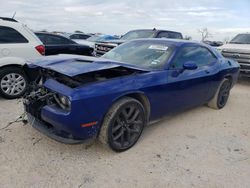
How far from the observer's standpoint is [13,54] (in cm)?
607

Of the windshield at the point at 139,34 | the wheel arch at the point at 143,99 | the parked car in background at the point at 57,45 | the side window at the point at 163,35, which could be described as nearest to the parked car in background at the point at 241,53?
the side window at the point at 163,35

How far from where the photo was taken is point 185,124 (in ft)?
16.9

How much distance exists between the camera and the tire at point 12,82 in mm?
5914

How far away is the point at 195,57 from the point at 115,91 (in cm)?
225

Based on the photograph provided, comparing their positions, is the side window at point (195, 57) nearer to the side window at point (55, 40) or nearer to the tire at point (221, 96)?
the tire at point (221, 96)

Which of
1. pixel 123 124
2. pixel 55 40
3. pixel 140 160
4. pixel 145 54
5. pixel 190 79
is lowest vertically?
pixel 140 160

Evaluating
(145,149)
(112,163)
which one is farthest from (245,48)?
(112,163)

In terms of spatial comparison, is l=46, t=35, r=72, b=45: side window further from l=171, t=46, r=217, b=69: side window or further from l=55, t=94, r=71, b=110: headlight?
l=55, t=94, r=71, b=110: headlight

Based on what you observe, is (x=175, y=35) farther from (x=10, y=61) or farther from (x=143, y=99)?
(x=143, y=99)

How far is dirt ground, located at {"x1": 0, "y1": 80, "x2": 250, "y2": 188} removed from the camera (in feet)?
10.6

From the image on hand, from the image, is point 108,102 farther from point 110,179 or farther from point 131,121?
point 110,179

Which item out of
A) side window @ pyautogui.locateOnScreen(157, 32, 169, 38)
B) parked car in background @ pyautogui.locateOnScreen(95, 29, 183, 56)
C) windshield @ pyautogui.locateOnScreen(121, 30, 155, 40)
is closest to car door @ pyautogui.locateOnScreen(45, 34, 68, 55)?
parked car in background @ pyautogui.locateOnScreen(95, 29, 183, 56)

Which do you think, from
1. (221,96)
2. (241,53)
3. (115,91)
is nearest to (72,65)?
(115,91)

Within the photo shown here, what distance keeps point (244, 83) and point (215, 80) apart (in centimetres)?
473
